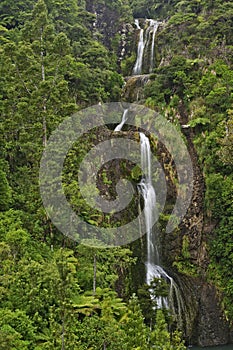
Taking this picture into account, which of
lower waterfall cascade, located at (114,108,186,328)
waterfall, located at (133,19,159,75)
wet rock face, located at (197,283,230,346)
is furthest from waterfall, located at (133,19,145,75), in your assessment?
wet rock face, located at (197,283,230,346)

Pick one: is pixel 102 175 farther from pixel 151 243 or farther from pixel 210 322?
pixel 210 322

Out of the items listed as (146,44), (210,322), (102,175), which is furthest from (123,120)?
(210,322)

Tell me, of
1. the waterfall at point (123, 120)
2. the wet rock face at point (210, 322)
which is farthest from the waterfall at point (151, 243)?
the waterfall at point (123, 120)

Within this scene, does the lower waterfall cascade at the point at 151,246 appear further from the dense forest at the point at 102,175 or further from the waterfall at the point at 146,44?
the waterfall at the point at 146,44

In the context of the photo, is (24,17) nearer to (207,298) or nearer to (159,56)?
(159,56)

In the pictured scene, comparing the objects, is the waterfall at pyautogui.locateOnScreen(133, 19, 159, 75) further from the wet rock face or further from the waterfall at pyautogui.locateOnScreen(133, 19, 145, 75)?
the wet rock face
